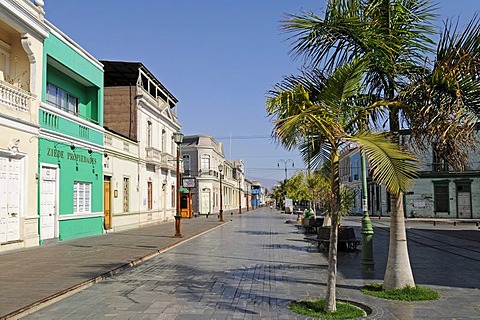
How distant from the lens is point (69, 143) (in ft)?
60.3

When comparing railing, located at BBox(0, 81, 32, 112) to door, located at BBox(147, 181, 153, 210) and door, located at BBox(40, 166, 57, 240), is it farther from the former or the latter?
door, located at BBox(147, 181, 153, 210)

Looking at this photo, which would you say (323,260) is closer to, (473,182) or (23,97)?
(23,97)

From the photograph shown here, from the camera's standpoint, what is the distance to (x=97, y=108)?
869 inches

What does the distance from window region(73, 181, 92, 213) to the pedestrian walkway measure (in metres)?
4.60

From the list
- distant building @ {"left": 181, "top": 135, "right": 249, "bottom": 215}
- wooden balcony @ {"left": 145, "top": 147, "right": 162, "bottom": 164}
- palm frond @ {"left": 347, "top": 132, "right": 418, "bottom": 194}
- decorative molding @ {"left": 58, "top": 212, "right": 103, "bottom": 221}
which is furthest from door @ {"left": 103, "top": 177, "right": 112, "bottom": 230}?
distant building @ {"left": 181, "top": 135, "right": 249, "bottom": 215}

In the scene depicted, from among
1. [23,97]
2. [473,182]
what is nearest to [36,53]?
[23,97]

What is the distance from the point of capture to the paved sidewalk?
7.96 meters

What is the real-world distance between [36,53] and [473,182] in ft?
125

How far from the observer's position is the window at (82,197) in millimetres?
19234

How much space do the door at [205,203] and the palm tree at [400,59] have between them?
47.1 meters

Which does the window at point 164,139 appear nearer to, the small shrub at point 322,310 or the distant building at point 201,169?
the distant building at point 201,169

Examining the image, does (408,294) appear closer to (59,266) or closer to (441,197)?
(59,266)

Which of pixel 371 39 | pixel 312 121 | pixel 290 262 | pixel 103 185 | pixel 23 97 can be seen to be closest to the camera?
pixel 312 121

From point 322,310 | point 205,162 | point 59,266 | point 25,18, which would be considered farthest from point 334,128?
point 205,162
